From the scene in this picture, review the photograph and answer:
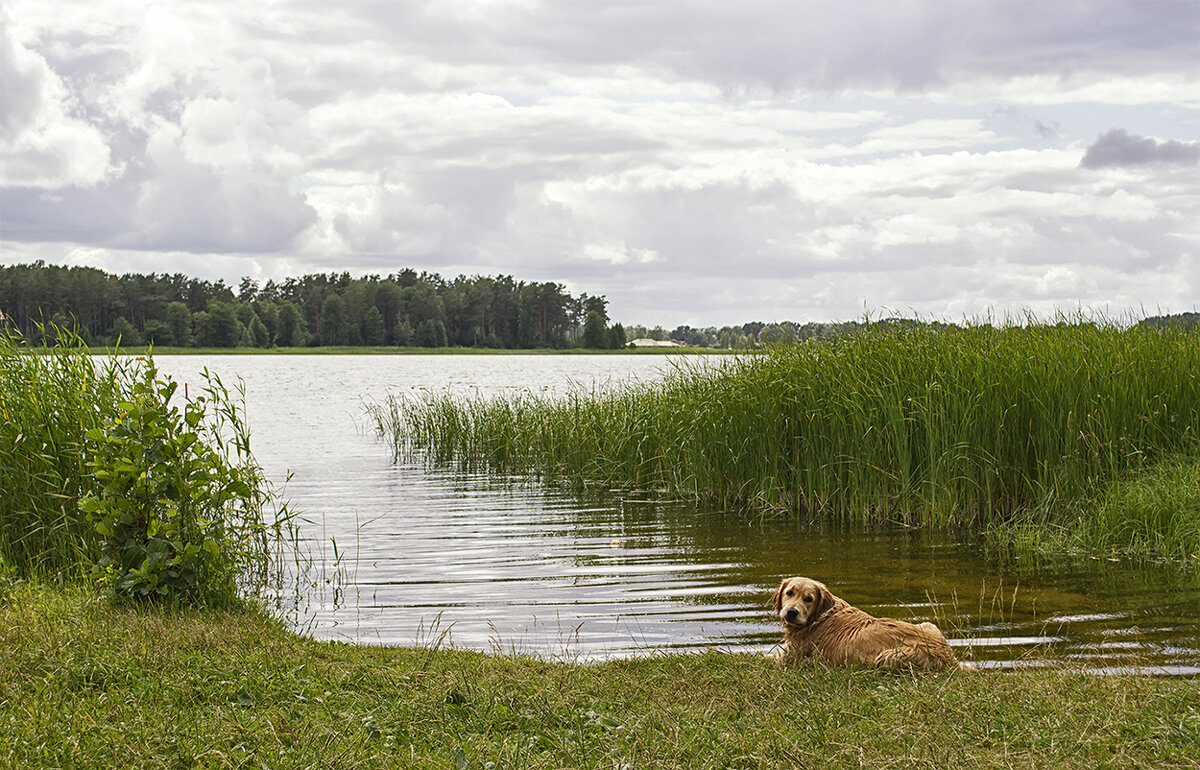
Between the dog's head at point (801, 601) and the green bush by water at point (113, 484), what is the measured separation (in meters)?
4.50

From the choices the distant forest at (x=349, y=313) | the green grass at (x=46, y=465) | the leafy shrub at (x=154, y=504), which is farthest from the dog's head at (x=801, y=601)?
the distant forest at (x=349, y=313)

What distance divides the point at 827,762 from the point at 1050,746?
1094mm

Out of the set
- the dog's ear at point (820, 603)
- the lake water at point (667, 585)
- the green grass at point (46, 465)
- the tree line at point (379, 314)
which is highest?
the tree line at point (379, 314)

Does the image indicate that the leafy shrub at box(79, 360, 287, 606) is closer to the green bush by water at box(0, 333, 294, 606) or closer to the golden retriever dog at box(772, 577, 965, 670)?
the green bush by water at box(0, 333, 294, 606)

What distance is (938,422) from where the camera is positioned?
12188mm

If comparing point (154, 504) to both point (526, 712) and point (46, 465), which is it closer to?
point (46, 465)

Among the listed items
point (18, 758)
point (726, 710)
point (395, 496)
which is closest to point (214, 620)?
point (18, 758)

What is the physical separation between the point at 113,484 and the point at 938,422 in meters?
9.45

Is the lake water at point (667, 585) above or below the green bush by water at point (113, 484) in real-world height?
below

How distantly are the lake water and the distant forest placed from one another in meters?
84.7

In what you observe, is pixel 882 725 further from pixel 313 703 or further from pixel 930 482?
pixel 930 482

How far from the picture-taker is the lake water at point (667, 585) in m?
7.75

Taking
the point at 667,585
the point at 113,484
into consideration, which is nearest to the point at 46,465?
the point at 113,484

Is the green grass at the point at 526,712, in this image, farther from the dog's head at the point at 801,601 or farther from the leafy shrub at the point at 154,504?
the leafy shrub at the point at 154,504
